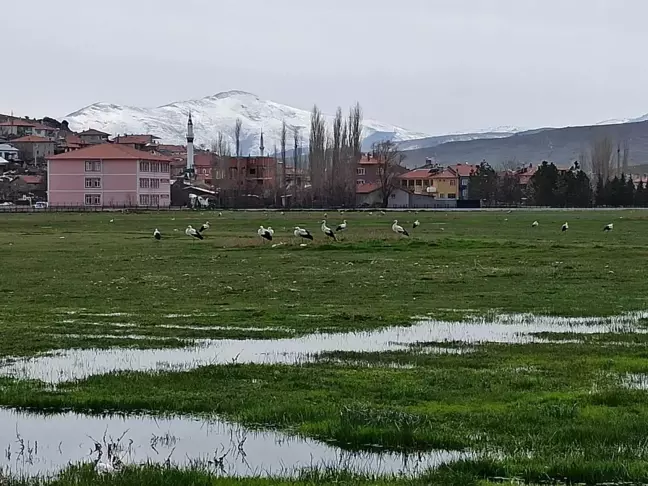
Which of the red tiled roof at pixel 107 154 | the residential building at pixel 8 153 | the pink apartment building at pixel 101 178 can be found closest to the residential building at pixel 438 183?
the red tiled roof at pixel 107 154

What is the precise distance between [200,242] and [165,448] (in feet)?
140

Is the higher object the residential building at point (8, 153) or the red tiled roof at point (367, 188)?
the residential building at point (8, 153)

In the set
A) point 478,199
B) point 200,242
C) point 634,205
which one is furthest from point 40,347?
point 478,199

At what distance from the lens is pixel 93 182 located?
142750 millimetres

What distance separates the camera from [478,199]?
15888 cm

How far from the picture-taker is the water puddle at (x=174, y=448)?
893 cm

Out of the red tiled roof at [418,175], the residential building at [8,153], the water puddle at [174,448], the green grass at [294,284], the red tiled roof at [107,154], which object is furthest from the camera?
the red tiled roof at [418,175]

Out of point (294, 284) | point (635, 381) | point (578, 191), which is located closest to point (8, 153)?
point (578, 191)

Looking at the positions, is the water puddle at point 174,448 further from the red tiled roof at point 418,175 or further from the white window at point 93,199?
the red tiled roof at point 418,175

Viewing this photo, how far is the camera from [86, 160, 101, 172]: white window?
5595 inches

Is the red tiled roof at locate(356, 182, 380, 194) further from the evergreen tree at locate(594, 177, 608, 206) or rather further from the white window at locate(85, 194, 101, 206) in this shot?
the white window at locate(85, 194, 101, 206)

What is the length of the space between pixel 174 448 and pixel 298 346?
22.6 ft

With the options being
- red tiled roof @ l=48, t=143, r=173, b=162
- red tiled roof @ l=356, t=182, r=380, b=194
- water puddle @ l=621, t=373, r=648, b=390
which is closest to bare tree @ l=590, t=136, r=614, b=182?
red tiled roof @ l=356, t=182, r=380, b=194

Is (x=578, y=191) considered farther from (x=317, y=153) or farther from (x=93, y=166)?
(x=93, y=166)
